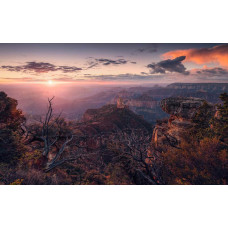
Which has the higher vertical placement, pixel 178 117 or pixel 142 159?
pixel 178 117

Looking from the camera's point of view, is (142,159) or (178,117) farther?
(178,117)

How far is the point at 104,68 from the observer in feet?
20.1

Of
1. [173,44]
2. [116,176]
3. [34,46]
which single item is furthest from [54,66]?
[116,176]

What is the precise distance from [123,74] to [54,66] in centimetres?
407

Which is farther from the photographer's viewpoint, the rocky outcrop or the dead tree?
the rocky outcrop

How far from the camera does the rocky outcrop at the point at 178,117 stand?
6.72 metres

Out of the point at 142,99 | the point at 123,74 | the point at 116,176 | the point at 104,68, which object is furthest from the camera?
the point at 142,99

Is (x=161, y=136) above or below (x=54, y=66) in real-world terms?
below

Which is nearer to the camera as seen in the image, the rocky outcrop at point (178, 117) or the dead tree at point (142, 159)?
the dead tree at point (142, 159)

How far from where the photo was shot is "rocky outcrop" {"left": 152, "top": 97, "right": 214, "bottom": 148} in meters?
6.72

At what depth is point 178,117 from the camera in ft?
24.0

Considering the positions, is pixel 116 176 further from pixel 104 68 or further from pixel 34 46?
pixel 34 46

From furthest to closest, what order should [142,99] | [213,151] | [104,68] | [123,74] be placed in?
1. [142,99]
2. [123,74]
3. [104,68]
4. [213,151]

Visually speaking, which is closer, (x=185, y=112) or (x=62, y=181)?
(x=62, y=181)
